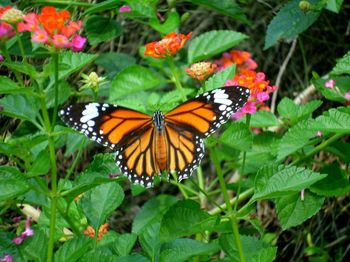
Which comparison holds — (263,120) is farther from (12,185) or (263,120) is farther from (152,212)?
(12,185)

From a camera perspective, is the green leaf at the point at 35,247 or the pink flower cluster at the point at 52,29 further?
the green leaf at the point at 35,247

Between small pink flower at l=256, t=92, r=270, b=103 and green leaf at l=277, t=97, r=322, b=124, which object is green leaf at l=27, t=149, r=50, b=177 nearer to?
small pink flower at l=256, t=92, r=270, b=103

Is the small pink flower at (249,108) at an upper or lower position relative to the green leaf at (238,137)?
upper

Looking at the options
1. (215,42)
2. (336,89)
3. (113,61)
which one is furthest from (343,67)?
(113,61)

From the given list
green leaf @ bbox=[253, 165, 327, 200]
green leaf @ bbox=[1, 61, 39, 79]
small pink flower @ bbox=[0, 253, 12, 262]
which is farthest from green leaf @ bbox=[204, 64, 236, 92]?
small pink flower @ bbox=[0, 253, 12, 262]

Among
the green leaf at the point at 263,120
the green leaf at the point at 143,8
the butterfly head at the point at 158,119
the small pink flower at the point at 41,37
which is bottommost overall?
the green leaf at the point at 263,120

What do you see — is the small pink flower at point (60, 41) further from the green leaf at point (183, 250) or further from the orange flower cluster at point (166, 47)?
the green leaf at point (183, 250)

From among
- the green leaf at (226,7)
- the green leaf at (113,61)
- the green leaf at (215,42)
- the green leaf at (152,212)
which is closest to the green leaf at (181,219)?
the green leaf at (152,212)
